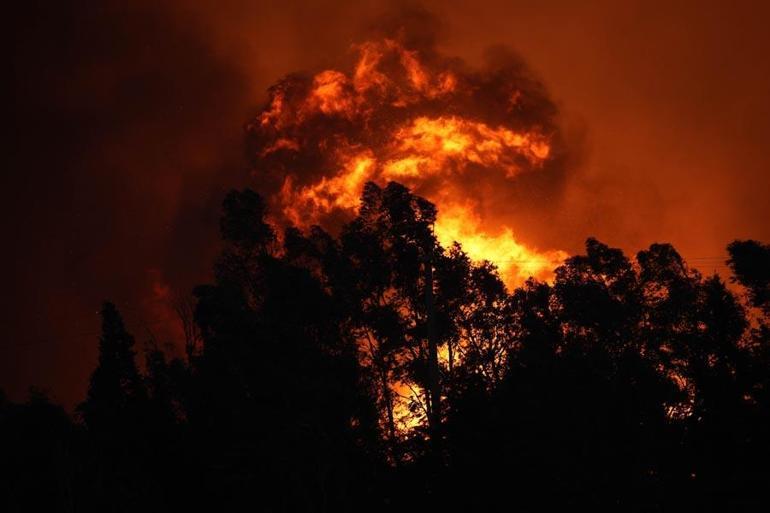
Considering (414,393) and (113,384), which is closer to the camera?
(414,393)

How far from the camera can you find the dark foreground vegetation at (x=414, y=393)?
14.5 meters

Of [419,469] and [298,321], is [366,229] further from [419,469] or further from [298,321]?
[419,469]

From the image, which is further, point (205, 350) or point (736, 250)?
point (736, 250)

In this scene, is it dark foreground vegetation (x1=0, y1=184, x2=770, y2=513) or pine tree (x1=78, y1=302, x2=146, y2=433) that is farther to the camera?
pine tree (x1=78, y1=302, x2=146, y2=433)

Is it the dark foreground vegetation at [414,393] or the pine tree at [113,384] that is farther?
the pine tree at [113,384]

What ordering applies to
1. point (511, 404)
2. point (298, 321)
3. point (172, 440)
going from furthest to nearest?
point (172, 440), point (298, 321), point (511, 404)

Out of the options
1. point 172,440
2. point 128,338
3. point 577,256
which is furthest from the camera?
point 128,338

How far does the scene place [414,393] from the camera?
3338 cm

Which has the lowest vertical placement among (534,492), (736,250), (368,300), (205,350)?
(534,492)

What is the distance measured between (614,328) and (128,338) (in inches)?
1322

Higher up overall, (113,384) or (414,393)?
(113,384)

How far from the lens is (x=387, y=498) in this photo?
1825 centimetres

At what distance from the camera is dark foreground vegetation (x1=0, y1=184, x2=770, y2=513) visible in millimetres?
14531

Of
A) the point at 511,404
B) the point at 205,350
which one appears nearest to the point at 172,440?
the point at 205,350
